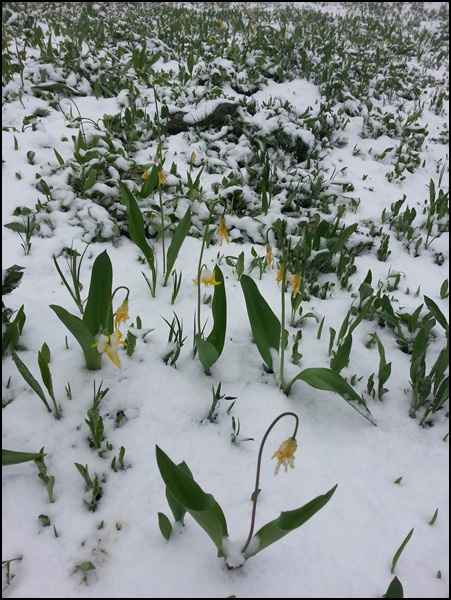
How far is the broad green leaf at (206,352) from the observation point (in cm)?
179

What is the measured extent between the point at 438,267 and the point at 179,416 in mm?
2502

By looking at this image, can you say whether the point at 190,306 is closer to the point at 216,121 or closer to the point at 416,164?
the point at 216,121

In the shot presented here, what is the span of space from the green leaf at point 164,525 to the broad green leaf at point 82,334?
0.75 m

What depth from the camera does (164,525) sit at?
1278 mm

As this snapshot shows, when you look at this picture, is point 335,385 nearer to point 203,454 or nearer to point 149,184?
point 203,454

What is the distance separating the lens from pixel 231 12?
10797 mm

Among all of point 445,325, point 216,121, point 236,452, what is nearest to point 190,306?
point 236,452

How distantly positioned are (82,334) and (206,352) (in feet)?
1.82

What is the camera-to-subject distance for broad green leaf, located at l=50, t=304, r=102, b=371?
1.61 meters

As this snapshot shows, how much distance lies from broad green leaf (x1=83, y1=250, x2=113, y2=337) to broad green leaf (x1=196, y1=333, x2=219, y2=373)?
0.40 m

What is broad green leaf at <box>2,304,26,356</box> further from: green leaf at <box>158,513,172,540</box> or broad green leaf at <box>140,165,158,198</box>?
broad green leaf at <box>140,165,158,198</box>

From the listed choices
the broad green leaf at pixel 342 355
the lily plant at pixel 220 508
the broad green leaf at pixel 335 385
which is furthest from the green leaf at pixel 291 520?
the broad green leaf at pixel 342 355

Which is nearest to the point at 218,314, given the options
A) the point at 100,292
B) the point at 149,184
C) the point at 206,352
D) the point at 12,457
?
the point at 206,352

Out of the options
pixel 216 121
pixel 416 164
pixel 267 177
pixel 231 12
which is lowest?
pixel 267 177
